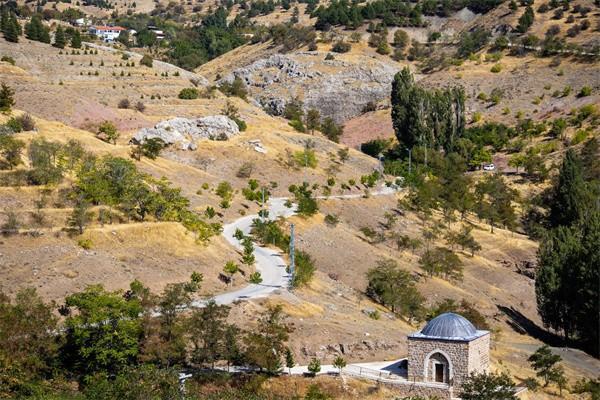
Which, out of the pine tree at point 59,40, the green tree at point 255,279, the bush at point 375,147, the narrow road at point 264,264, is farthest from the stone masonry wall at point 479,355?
the pine tree at point 59,40

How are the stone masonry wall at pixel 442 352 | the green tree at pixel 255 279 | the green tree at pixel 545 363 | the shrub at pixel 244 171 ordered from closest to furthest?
1. the stone masonry wall at pixel 442 352
2. the green tree at pixel 545 363
3. the green tree at pixel 255 279
4. the shrub at pixel 244 171

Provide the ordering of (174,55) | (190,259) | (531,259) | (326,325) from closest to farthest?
(326,325) < (190,259) < (531,259) < (174,55)

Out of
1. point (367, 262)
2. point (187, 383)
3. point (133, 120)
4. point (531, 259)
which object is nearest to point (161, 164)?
point (133, 120)

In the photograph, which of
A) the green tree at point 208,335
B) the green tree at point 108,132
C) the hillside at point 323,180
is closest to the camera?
the green tree at point 208,335

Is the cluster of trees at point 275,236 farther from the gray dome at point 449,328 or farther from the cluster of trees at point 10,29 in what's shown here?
the cluster of trees at point 10,29

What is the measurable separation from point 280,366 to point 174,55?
108881 mm

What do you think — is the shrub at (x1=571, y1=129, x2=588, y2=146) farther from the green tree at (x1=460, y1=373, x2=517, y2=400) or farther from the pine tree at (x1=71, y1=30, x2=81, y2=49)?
the green tree at (x1=460, y1=373, x2=517, y2=400)

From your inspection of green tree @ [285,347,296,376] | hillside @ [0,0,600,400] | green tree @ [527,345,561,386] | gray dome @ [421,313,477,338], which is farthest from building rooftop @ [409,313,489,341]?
green tree @ [527,345,561,386]

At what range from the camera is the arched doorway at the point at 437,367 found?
128 ft

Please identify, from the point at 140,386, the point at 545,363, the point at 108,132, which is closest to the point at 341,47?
the point at 108,132

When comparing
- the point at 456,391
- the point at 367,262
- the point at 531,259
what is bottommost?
the point at 531,259

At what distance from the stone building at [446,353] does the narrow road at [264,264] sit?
9184mm

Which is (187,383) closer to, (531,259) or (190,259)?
(190,259)

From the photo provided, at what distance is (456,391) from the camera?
3878cm
